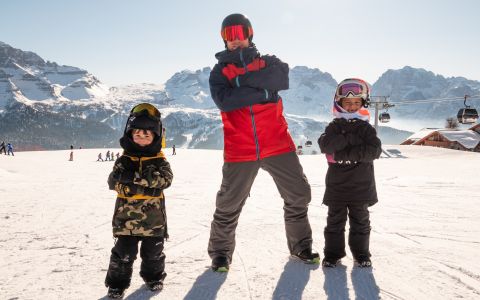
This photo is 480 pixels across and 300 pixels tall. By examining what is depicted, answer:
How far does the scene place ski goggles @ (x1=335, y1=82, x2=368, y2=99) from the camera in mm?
3252

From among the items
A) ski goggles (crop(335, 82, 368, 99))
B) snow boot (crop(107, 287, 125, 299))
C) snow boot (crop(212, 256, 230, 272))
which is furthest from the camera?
ski goggles (crop(335, 82, 368, 99))

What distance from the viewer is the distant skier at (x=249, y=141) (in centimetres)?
311

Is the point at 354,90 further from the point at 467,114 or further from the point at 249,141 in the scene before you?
the point at 467,114

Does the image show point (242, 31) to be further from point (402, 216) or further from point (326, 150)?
point (402, 216)

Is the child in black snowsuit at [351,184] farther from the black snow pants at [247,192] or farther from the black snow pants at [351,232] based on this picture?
the black snow pants at [247,192]

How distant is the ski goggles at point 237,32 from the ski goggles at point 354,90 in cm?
97

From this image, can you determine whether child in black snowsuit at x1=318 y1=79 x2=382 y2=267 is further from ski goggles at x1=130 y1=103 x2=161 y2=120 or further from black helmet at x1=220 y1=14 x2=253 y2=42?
ski goggles at x1=130 y1=103 x2=161 y2=120

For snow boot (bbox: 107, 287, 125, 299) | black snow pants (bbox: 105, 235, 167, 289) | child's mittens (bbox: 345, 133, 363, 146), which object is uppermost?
child's mittens (bbox: 345, 133, 363, 146)

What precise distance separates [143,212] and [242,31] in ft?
5.64

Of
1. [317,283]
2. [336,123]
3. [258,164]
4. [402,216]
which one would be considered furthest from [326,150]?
[402,216]

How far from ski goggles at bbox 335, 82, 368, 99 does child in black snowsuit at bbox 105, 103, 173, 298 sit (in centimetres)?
166

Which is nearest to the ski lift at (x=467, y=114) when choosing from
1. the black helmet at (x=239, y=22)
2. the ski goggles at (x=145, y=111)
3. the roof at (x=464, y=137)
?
the black helmet at (x=239, y=22)

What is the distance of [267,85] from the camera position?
121 inches

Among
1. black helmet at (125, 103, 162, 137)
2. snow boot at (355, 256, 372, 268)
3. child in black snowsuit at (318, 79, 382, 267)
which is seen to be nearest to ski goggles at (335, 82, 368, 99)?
child in black snowsuit at (318, 79, 382, 267)
